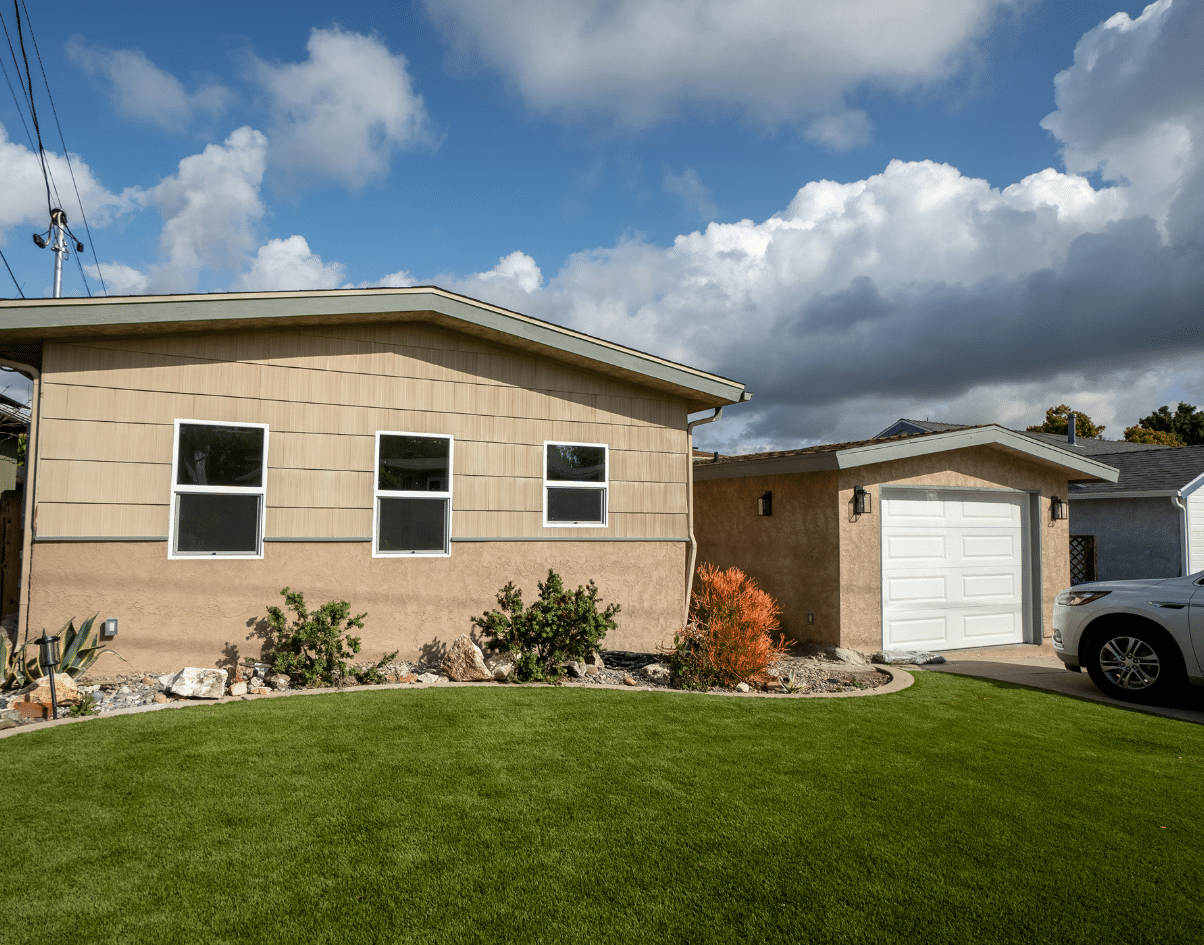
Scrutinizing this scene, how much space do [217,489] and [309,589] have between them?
1351mm

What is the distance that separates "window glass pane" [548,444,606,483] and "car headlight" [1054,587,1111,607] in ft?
17.9

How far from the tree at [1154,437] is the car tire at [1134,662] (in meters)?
45.8

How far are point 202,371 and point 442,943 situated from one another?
20.6ft

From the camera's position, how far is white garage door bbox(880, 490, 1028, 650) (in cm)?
995

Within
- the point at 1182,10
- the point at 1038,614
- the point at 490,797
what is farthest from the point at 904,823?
the point at 1182,10

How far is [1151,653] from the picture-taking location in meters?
7.23

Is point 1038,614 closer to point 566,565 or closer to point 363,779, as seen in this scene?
point 566,565

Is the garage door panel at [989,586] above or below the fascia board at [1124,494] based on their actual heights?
below

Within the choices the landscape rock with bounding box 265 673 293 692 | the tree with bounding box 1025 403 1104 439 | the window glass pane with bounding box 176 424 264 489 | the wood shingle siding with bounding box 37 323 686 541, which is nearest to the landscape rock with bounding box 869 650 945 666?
the wood shingle siding with bounding box 37 323 686 541

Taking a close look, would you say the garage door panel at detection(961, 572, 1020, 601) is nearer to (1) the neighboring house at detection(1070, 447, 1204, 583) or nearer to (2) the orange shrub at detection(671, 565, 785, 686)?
(2) the orange shrub at detection(671, 565, 785, 686)

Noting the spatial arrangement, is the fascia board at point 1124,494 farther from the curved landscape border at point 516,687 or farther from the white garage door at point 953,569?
the curved landscape border at point 516,687

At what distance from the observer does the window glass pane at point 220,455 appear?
7.04 m

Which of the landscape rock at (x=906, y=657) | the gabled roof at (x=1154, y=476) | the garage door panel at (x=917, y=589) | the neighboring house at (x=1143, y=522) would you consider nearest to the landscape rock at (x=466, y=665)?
the landscape rock at (x=906, y=657)

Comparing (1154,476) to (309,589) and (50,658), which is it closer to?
(309,589)
